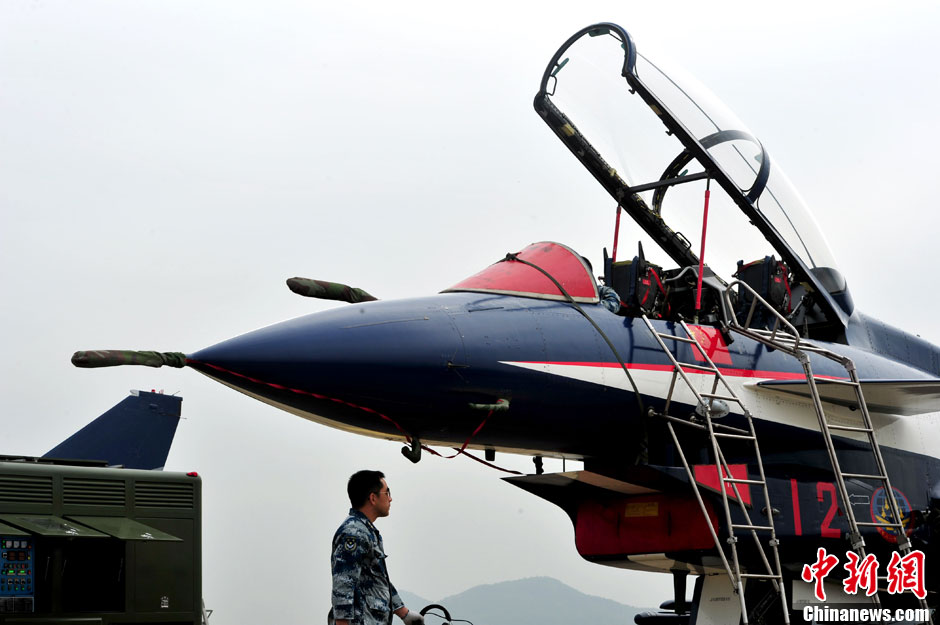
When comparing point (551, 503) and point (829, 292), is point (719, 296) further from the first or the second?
point (551, 503)

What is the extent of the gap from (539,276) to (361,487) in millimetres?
2244

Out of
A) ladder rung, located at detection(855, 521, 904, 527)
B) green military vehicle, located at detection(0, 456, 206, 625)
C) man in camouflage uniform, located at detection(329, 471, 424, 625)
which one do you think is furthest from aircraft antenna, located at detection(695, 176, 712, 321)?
green military vehicle, located at detection(0, 456, 206, 625)

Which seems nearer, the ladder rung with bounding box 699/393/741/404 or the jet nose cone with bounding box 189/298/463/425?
the jet nose cone with bounding box 189/298/463/425

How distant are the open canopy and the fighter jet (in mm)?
16

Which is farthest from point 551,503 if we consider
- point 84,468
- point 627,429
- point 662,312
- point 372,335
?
point 84,468

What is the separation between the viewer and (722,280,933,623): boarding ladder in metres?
7.47

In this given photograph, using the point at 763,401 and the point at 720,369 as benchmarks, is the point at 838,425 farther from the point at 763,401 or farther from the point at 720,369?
the point at 720,369

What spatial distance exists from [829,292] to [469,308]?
3.69 meters

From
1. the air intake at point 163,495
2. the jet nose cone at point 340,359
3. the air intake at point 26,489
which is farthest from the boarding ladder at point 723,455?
the air intake at point 26,489

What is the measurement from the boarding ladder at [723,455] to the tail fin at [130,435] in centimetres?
744

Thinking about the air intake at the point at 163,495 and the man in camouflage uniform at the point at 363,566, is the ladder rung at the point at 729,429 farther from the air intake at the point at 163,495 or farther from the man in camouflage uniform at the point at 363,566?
the air intake at the point at 163,495

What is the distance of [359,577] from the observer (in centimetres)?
537

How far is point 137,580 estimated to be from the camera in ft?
21.6

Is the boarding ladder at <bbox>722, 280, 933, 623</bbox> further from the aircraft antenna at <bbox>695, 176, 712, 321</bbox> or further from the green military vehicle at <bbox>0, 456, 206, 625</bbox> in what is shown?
the green military vehicle at <bbox>0, 456, 206, 625</bbox>
